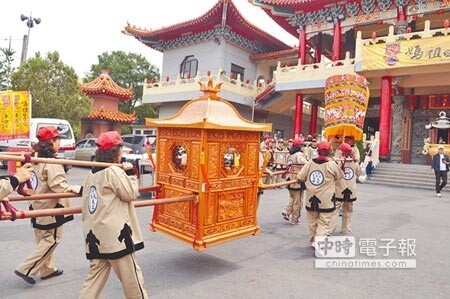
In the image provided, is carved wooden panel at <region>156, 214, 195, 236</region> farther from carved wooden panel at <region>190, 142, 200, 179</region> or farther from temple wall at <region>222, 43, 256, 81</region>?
temple wall at <region>222, 43, 256, 81</region>

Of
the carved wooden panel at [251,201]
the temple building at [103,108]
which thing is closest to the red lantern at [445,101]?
the carved wooden panel at [251,201]

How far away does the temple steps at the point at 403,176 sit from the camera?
12.2 metres

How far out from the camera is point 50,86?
14.8 m

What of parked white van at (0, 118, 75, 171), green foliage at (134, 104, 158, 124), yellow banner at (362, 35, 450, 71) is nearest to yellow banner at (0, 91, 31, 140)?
parked white van at (0, 118, 75, 171)

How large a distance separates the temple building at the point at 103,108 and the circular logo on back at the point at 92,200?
20183 millimetres

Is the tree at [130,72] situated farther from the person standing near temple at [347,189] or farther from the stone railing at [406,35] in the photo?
the person standing near temple at [347,189]

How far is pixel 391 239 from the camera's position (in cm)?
554

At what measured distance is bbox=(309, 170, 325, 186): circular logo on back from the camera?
4.70m

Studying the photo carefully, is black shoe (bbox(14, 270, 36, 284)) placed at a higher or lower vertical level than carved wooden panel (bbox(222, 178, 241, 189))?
lower

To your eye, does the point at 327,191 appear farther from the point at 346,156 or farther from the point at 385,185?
the point at 385,185

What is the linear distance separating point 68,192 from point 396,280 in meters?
3.64

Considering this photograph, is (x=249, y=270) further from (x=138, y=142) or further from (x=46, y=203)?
(x=138, y=142)

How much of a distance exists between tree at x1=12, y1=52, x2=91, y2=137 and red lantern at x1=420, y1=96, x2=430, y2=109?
15671 millimetres

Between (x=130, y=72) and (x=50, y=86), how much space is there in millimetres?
19730
